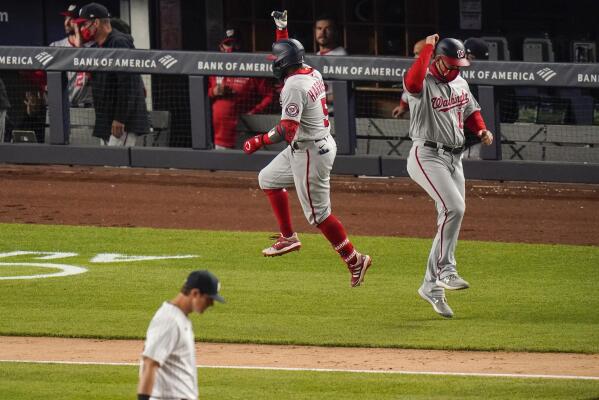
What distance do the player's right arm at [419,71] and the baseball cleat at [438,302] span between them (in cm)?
150

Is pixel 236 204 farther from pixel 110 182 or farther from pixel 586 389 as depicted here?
pixel 586 389

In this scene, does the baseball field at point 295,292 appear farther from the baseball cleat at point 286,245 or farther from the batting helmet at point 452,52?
the batting helmet at point 452,52

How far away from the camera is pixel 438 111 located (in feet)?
33.9

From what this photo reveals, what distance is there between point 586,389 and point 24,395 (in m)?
3.33

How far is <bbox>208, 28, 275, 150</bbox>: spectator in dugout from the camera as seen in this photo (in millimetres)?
17266

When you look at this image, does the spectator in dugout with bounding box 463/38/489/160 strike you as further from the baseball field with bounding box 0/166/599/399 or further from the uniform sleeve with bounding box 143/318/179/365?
the uniform sleeve with bounding box 143/318/179/365

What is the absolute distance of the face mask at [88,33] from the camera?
683 inches

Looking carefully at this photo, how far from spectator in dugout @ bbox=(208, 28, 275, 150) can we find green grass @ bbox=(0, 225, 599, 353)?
10.2 feet

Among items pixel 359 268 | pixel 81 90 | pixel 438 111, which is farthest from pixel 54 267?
pixel 81 90

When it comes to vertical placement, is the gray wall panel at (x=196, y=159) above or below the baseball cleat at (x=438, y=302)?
above

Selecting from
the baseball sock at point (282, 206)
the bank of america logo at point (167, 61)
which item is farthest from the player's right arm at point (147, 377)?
the bank of america logo at point (167, 61)

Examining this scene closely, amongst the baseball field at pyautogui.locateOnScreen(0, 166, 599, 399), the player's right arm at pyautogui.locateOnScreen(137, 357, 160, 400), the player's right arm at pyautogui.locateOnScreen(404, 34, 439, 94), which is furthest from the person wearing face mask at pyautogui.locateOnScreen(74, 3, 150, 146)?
the player's right arm at pyautogui.locateOnScreen(137, 357, 160, 400)

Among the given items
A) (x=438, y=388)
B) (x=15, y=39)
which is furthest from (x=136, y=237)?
(x=15, y=39)

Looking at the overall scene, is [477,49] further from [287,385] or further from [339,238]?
[287,385]
